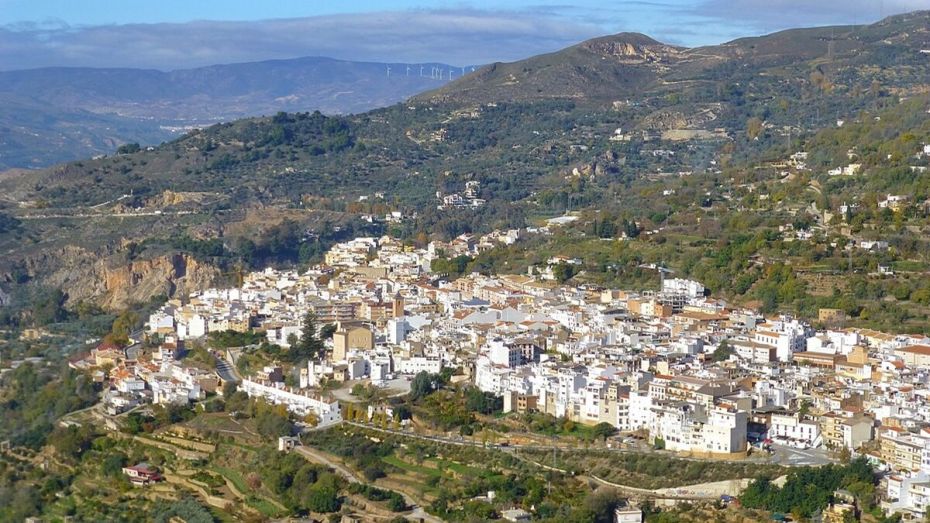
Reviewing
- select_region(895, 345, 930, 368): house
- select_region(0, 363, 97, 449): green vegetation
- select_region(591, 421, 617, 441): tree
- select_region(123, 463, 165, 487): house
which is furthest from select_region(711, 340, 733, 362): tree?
select_region(0, 363, 97, 449): green vegetation

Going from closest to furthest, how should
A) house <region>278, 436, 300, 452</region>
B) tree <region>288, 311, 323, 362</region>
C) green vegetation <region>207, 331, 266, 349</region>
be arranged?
1. house <region>278, 436, 300, 452</region>
2. tree <region>288, 311, 323, 362</region>
3. green vegetation <region>207, 331, 266, 349</region>

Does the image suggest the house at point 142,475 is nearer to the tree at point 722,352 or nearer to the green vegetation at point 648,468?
the green vegetation at point 648,468

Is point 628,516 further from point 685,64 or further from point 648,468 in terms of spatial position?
point 685,64

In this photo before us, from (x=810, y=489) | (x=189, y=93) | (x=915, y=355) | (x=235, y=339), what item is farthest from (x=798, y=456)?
(x=189, y=93)

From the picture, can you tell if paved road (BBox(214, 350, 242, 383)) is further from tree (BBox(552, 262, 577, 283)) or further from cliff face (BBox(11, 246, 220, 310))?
cliff face (BBox(11, 246, 220, 310))

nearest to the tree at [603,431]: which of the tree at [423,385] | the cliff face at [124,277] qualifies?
the tree at [423,385]
